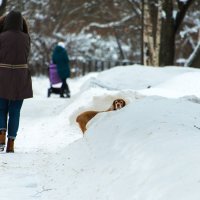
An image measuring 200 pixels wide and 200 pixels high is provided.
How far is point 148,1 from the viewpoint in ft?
62.5

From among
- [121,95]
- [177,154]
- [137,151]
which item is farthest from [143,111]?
[121,95]

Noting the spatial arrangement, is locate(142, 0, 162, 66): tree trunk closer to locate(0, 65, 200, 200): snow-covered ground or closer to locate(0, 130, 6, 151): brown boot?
locate(0, 65, 200, 200): snow-covered ground

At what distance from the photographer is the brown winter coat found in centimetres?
782

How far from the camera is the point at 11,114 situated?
7.96m

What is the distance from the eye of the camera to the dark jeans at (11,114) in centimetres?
796

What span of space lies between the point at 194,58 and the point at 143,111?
10.8 meters

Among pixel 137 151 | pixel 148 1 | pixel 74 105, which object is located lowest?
pixel 74 105

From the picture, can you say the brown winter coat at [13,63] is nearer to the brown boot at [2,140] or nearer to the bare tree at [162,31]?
the brown boot at [2,140]

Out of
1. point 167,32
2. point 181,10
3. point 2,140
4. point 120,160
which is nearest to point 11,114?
point 2,140

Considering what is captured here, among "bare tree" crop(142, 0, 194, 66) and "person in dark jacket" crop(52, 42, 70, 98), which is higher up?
"bare tree" crop(142, 0, 194, 66)

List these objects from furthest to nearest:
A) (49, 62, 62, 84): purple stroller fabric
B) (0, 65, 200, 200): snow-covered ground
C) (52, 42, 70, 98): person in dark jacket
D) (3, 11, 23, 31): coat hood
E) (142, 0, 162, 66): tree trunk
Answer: (49, 62, 62, 84): purple stroller fabric → (52, 42, 70, 98): person in dark jacket → (142, 0, 162, 66): tree trunk → (3, 11, 23, 31): coat hood → (0, 65, 200, 200): snow-covered ground

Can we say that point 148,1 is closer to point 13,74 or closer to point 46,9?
point 13,74

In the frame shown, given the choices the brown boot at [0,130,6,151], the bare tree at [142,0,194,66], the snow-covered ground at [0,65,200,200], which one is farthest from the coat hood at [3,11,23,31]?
the bare tree at [142,0,194,66]

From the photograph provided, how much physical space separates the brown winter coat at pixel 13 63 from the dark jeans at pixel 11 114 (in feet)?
0.53
